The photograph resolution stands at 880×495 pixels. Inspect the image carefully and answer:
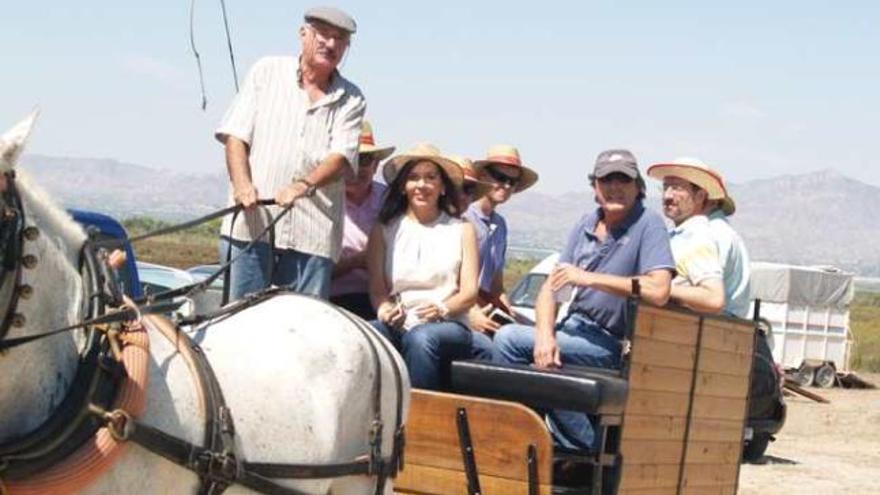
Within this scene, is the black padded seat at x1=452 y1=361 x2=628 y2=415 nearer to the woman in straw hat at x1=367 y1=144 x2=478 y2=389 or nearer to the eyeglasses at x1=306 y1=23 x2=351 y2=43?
the woman in straw hat at x1=367 y1=144 x2=478 y2=389

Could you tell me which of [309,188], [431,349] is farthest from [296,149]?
A: [431,349]

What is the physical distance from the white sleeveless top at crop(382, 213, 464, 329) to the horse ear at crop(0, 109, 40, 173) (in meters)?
3.01

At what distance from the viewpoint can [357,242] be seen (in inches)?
265

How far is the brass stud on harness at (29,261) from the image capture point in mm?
3439

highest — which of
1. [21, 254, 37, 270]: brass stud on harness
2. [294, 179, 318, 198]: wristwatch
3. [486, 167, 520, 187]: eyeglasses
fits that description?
[486, 167, 520, 187]: eyeglasses

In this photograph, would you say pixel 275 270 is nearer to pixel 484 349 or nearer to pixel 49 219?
pixel 484 349

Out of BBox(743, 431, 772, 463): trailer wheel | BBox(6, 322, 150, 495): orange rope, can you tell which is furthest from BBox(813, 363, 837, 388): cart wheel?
BBox(6, 322, 150, 495): orange rope

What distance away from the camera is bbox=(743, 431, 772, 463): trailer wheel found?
13.4 metres

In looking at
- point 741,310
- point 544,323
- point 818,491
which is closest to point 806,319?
point 818,491

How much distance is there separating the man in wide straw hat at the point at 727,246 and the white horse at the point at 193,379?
294 centimetres

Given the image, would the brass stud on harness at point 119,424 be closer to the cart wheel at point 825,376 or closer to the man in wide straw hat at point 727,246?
the man in wide straw hat at point 727,246

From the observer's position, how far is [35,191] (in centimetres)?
360

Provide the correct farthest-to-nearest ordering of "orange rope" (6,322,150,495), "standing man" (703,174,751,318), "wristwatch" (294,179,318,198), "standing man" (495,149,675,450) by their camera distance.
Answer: "standing man" (703,174,751,318), "standing man" (495,149,675,450), "wristwatch" (294,179,318,198), "orange rope" (6,322,150,495)

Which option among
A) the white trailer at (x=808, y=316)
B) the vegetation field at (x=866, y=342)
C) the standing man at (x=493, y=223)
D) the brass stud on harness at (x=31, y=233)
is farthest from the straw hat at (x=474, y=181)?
the vegetation field at (x=866, y=342)
